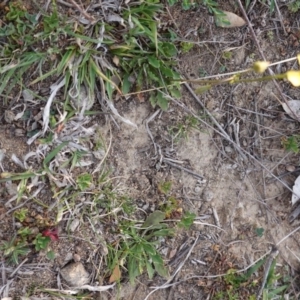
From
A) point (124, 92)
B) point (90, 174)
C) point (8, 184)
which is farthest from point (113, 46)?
point (8, 184)

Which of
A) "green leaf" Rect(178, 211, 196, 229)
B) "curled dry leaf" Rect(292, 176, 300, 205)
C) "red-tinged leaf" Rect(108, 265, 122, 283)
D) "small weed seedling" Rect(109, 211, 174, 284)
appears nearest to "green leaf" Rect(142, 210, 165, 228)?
"small weed seedling" Rect(109, 211, 174, 284)

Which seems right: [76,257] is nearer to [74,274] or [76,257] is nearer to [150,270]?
[74,274]

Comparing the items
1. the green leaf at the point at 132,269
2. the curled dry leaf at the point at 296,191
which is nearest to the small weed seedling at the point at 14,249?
the green leaf at the point at 132,269

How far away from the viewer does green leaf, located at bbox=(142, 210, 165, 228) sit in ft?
9.05

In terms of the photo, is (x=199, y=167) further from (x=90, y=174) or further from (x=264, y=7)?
(x=264, y=7)

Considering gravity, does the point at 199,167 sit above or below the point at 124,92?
below

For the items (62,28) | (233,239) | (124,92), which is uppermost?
(62,28)

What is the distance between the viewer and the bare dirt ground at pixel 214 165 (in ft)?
9.07

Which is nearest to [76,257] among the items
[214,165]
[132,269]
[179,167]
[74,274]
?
[74,274]

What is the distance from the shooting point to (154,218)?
9.06 ft

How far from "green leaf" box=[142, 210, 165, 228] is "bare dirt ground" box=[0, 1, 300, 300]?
5 centimetres

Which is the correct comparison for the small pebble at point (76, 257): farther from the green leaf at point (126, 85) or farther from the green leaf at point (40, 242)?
the green leaf at point (126, 85)

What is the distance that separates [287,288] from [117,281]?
1.06 m

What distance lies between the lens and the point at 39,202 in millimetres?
2590
